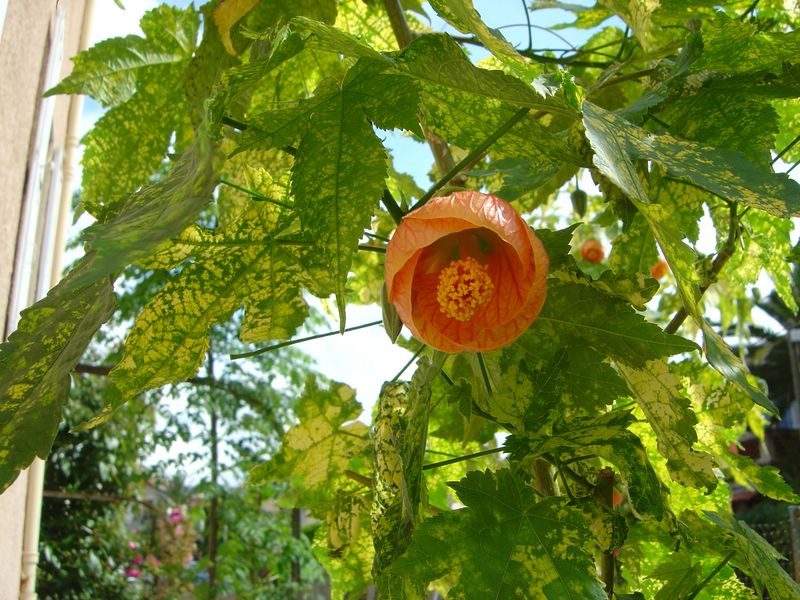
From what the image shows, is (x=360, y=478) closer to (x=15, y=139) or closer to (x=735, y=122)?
(x=735, y=122)

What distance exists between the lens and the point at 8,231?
0.94 metres

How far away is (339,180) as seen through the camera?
1.02ft

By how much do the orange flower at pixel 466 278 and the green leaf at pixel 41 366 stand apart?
0.40 ft

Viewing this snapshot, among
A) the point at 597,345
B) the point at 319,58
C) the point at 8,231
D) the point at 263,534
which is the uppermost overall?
the point at 263,534

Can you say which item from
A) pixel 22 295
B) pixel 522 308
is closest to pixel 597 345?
pixel 522 308

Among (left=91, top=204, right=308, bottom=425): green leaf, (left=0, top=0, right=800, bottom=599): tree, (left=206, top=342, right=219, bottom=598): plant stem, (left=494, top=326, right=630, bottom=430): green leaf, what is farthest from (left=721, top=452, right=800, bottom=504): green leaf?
(left=206, top=342, right=219, bottom=598): plant stem

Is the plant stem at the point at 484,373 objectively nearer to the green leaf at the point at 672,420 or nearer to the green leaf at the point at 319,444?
the green leaf at the point at 672,420

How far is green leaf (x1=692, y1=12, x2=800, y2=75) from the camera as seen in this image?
35 centimetres

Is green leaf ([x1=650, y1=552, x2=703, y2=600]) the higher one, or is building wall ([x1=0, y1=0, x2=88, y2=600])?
building wall ([x1=0, y1=0, x2=88, y2=600])

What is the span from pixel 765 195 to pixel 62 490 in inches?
153

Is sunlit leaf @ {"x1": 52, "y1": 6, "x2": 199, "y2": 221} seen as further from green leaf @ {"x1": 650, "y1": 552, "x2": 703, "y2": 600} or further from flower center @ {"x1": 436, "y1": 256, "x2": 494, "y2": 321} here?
green leaf @ {"x1": 650, "y1": 552, "x2": 703, "y2": 600}

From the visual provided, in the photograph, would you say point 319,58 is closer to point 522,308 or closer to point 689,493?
point 522,308

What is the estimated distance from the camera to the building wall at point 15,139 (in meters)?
0.90

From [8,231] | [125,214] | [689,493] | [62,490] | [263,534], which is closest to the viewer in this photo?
[125,214]
